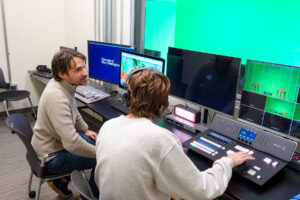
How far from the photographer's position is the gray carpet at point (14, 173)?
229cm

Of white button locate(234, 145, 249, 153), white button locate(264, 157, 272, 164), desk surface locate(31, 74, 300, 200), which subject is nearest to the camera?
desk surface locate(31, 74, 300, 200)

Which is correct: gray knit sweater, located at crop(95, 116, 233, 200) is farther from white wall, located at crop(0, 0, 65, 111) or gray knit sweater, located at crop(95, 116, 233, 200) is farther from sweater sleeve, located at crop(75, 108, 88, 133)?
white wall, located at crop(0, 0, 65, 111)

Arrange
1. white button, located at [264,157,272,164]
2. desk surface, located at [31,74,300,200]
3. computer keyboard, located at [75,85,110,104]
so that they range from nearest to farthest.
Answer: desk surface, located at [31,74,300,200]
white button, located at [264,157,272,164]
computer keyboard, located at [75,85,110,104]

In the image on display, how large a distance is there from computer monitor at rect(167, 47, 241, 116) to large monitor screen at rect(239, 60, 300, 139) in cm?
10

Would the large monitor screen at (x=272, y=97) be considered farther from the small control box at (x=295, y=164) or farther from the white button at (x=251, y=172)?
the white button at (x=251, y=172)

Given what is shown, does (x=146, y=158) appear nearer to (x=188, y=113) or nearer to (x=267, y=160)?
(x=267, y=160)

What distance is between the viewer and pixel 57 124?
1724 millimetres

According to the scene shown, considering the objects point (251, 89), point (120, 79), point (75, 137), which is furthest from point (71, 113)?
point (251, 89)

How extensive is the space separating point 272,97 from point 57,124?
4.36 ft

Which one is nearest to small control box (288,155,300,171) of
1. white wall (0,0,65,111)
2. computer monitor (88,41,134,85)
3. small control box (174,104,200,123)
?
small control box (174,104,200,123)

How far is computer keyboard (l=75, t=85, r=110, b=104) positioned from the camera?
8.20 feet

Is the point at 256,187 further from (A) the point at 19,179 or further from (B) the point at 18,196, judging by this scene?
(A) the point at 19,179

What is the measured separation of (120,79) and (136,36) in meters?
0.70

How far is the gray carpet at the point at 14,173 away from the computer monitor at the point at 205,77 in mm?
1353
